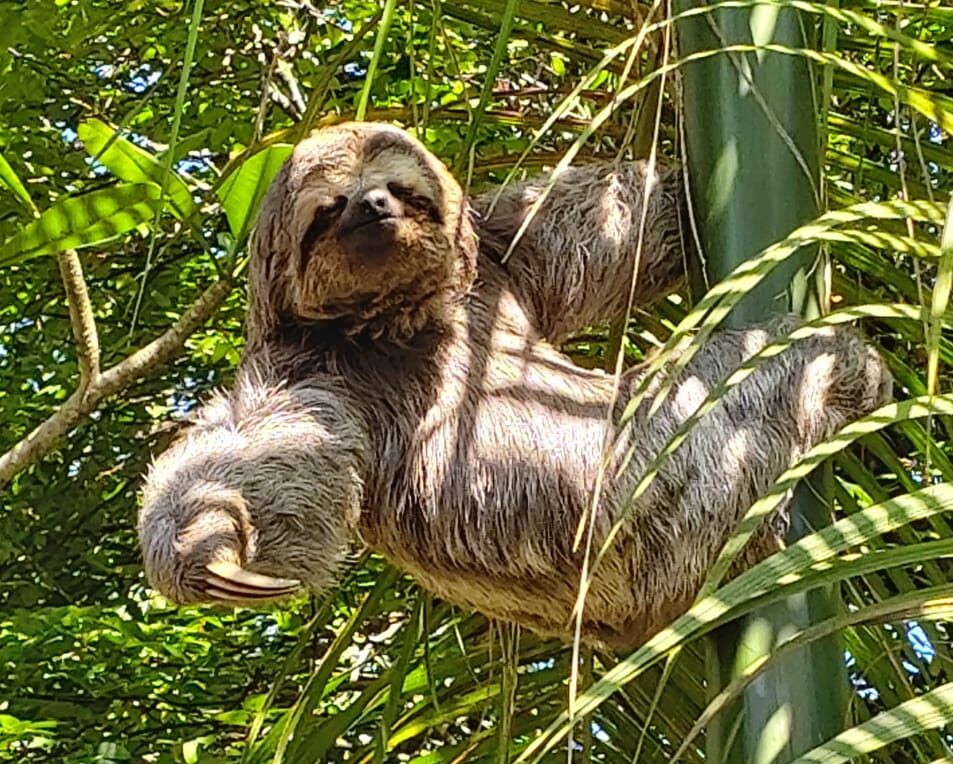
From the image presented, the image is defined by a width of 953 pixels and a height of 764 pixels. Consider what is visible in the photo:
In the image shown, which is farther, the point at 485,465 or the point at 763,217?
the point at 485,465

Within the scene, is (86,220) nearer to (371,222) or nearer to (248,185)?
(248,185)

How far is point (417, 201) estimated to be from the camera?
237 cm

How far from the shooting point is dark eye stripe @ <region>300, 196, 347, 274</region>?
2.32 metres

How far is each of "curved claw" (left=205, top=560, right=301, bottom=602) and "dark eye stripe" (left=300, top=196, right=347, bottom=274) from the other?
0.60 meters

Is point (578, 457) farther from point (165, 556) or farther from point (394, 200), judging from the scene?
point (165, 556)

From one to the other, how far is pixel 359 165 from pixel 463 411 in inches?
16.6

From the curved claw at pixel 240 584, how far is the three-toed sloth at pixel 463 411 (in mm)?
13

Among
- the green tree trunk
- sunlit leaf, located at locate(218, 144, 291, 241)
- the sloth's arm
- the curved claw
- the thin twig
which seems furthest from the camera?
the thin twig

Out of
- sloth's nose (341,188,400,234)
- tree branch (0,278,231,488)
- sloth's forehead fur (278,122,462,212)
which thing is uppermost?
sloth's forehead fur (278,122,462,212)

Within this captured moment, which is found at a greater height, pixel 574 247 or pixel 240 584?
pixel 574 247

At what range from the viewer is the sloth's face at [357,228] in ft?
7.51

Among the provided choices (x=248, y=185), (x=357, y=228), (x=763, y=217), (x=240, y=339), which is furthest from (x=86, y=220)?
(x=240, y=339)

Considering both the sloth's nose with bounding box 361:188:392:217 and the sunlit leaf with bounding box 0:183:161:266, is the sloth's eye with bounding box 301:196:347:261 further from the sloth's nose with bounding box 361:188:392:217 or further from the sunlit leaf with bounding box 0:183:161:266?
the sunlit leaf with bounding box 0:183:161:266

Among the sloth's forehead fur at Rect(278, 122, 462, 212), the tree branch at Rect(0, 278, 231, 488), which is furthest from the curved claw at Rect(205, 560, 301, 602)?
the tree branch at Rect(0, 278, 231, 488)
